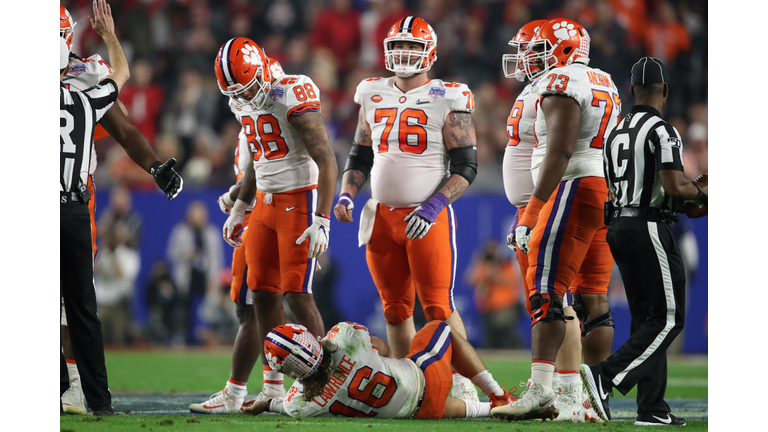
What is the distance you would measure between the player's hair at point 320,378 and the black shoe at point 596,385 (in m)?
1.09

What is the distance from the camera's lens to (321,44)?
1109cm

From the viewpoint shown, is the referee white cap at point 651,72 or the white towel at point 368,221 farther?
the white towel at point 368,221

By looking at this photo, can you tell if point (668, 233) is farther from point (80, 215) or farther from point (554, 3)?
point (554, 3)

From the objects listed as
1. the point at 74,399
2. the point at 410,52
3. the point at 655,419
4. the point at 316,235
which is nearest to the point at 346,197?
the point at 316,235

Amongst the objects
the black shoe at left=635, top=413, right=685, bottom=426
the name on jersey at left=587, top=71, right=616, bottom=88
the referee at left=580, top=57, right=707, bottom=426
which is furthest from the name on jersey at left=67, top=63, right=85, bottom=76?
the black shoe at left=635, top=413, right=685, bottom=426

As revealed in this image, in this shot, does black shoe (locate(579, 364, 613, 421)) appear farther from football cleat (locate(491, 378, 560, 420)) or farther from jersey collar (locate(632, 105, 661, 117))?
jersey collar (locate(632, 105, 661, 117))

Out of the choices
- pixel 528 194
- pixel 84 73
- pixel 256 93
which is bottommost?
pixel 528 194

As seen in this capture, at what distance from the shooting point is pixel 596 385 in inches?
135

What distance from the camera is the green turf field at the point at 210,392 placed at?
3.33 metres

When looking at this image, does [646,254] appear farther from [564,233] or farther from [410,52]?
[410,52]

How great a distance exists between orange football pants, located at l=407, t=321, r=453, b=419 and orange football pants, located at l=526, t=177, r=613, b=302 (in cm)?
47

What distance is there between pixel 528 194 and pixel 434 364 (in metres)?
1.14

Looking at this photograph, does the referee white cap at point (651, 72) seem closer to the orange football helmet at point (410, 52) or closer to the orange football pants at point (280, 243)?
the orange football helmet at point (410, 52)

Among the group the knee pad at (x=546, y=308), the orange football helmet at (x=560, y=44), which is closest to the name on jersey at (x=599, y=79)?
the orange football helmet at (x=560, y=44)
